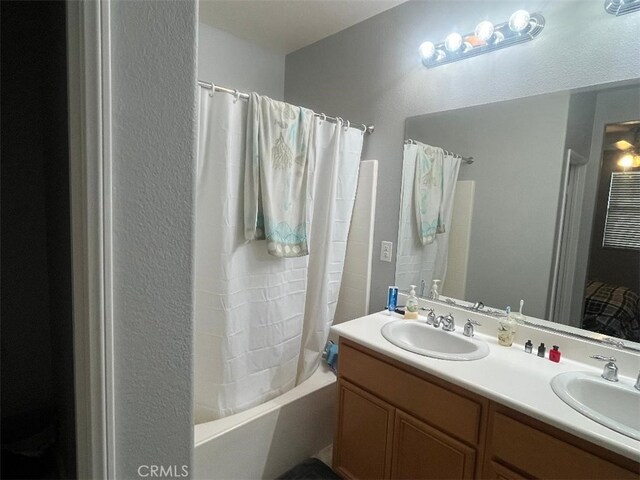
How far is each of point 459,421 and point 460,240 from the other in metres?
0.89

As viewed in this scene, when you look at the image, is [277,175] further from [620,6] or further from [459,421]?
[620,6]

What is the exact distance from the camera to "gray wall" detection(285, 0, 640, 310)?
135 cm

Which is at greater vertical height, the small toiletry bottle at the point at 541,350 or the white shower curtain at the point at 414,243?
the white shower curtain at the point at 414,243

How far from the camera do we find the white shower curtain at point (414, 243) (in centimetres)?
183

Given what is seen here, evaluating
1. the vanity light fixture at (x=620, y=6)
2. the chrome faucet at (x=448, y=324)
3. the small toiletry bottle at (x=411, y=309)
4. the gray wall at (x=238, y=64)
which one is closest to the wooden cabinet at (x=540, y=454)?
the chrome faucet at (x=448, y=324)

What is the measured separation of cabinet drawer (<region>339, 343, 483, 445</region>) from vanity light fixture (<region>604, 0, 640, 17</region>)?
1.53 meters

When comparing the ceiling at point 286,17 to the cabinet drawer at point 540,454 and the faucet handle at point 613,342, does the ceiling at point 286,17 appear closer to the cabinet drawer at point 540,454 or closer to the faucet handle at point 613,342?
the faucet handle at point 613,342

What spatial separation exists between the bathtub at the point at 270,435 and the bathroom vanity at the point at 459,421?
0.25 m

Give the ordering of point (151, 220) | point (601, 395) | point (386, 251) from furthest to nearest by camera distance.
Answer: point (386, 251) < point (601, 395) < point (151, 220)

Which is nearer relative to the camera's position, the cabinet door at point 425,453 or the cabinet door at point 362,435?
the cabinet door at point 425,453

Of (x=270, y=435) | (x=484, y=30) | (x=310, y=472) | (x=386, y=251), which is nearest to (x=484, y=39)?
(x=484, y=30)

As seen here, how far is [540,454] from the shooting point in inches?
41.2

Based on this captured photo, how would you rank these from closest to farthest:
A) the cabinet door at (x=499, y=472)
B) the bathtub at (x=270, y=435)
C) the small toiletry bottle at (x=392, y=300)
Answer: the cabinet door at (x=499, y=472) → the bathtub at (x=270, y=435) → the small toiletry bottle at (x=392, y=300)

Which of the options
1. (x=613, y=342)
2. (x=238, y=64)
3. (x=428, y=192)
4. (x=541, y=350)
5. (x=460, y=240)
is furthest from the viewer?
(x=238, y=64)
